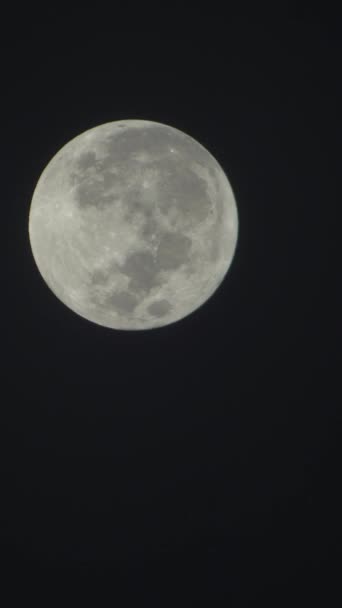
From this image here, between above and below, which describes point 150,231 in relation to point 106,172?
below

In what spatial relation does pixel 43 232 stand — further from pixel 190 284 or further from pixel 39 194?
pixel 190 284

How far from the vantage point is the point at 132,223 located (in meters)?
7.65

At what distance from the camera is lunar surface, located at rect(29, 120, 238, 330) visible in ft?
25.3

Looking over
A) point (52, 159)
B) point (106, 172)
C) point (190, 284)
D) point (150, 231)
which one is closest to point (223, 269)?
point (190, 284)

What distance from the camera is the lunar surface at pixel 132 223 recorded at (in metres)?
7.71

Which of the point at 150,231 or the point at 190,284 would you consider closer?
the point at 150,231

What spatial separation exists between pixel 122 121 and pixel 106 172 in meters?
0.91

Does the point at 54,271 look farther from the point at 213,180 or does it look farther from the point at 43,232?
the point at 213,180

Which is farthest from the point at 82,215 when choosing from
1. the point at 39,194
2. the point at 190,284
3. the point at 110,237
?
the point at 190,284

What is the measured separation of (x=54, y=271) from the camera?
838cm

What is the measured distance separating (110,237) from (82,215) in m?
0.38

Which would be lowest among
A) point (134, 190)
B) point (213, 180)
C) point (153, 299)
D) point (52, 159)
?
point (153, 299)

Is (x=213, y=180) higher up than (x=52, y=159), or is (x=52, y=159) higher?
(x=52, y=159)

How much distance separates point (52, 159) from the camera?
8664 millimetres
